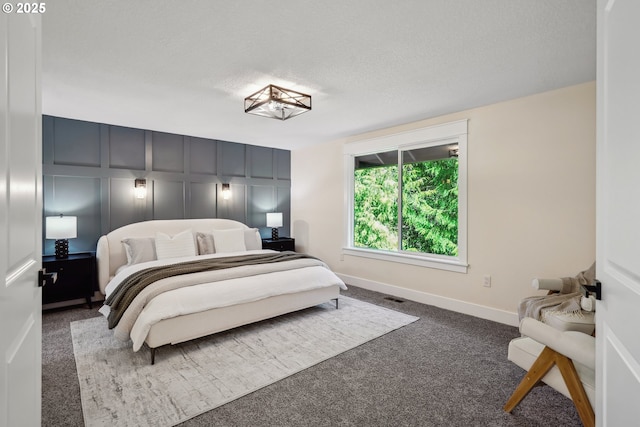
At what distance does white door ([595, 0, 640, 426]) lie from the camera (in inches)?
→ 33.9

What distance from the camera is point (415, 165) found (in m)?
4.49

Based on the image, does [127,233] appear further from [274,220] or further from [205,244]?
[274,220]

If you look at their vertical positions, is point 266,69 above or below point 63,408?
above

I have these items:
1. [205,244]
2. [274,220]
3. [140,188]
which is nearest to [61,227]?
[140,188]

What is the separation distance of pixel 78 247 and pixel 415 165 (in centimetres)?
475

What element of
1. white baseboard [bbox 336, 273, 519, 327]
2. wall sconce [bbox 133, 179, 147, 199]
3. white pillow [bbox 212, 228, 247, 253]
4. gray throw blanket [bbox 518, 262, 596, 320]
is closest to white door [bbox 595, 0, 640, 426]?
gray throw blanket [bbox 518, 262, 596, 320]

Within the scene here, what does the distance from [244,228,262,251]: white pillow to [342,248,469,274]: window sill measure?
1428 millimetres

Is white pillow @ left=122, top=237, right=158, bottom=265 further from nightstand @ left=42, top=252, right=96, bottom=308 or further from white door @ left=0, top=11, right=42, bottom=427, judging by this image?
white door @ left=0, top=11, right=42, bottom=427

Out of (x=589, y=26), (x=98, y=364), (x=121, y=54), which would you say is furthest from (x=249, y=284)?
(x=589, y=26)

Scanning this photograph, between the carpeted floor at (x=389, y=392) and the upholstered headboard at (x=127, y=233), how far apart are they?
108 cm

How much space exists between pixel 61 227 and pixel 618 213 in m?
4.87

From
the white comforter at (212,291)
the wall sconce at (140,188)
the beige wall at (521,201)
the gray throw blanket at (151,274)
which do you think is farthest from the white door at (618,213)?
the wall sconce at (140,188)

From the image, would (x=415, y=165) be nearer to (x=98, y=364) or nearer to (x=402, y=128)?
(x=402, y=128)

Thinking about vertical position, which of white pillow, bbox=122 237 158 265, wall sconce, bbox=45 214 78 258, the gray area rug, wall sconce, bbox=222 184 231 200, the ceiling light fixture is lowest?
the gray area rug
